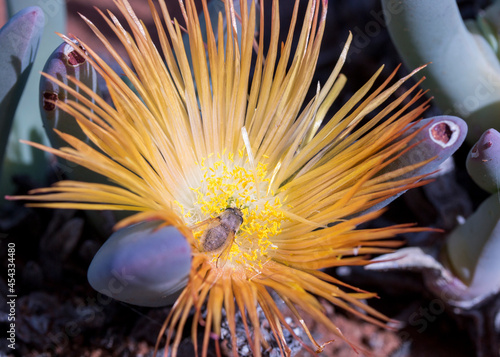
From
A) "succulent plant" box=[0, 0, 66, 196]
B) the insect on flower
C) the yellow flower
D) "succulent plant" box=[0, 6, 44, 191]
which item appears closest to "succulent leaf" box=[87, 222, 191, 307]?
the yellow flower

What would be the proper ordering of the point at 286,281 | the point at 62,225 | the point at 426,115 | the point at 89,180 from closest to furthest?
the point at 286,281, the point at 89,180, the point at 62,225, the point at 426,115

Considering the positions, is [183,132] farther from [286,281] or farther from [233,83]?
[286,281]

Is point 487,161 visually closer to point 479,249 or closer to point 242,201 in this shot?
point 479,249

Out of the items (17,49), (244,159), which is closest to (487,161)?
(244,159)

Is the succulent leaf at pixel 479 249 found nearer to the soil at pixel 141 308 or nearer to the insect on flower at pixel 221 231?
the soil at pixel 141 308

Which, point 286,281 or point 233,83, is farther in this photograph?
point 233,83

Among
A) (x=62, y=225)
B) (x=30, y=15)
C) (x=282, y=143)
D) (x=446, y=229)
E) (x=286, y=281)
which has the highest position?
(x=30, y=15)

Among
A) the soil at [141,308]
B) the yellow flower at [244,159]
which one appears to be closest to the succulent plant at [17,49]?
the yellow flower at [244,159]

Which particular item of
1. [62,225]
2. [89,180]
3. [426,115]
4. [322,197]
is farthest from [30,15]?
[426,115]
